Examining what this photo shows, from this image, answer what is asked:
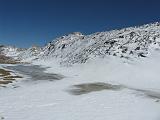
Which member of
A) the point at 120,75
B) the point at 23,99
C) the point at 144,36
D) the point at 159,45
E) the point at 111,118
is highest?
the point at 144,36

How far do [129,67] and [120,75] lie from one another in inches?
262

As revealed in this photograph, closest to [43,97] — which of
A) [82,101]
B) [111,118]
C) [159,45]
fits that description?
[82,101]

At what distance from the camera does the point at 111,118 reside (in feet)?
98.0

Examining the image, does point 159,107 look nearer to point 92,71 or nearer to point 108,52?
point 92,71

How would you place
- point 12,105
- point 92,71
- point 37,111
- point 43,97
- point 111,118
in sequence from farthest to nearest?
1. point 92,71
2. point 43,97
3. point 12,105
4. point 37,111
5. point 111,118

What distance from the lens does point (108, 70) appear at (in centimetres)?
9419

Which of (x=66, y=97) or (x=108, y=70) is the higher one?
(x=108, y=70)

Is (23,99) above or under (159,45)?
under

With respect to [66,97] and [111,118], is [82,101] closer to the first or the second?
[66,97]

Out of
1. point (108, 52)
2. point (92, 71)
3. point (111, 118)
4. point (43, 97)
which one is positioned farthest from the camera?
point (108, 52)

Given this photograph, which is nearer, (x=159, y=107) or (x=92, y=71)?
(x=159, y=107)

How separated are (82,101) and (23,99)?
8254 millimetres

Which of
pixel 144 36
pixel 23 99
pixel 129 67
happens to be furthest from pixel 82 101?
pixel 144 36

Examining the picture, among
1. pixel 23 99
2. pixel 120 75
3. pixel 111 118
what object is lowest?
pixel 111 118
